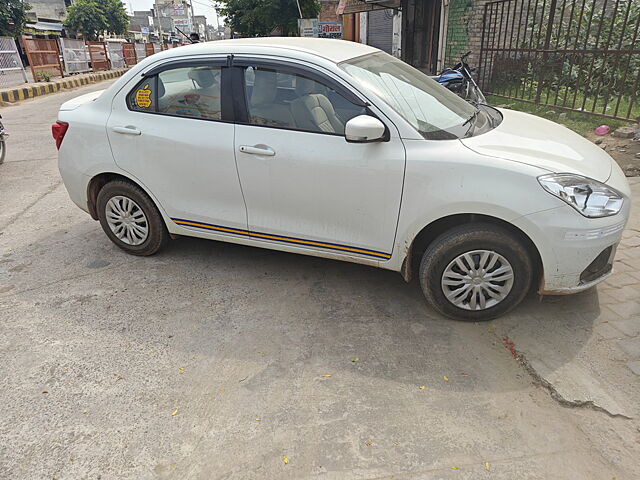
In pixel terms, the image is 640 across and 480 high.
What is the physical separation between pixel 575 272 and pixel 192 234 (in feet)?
9.04

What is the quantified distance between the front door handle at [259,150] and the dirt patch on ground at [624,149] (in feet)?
15.5

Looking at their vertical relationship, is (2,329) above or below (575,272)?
below

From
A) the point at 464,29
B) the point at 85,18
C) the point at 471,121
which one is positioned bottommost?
the point at 471,121

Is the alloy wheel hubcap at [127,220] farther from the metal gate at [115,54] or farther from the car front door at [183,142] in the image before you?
the metal gate at [115,54]

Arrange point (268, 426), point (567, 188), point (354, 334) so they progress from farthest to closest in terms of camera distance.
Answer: point (354, 334)
point (567, 188)
point (268, 426)

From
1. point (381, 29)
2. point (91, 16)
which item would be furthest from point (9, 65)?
point (91, 16)

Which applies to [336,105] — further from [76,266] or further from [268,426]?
[76,266]

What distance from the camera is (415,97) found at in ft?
10.8

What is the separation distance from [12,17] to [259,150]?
28.7m

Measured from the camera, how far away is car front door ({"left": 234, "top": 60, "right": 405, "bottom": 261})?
9.80 feet

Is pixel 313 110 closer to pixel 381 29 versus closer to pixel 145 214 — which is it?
pixel 145 214

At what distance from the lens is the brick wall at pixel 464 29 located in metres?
11.1

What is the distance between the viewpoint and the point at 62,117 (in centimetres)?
392

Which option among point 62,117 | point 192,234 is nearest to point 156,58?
point 62,117
